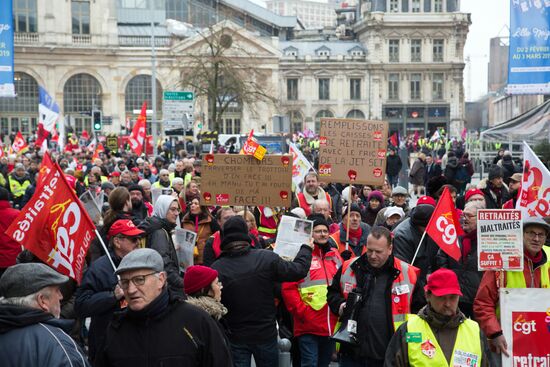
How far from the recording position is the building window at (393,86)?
77.5m

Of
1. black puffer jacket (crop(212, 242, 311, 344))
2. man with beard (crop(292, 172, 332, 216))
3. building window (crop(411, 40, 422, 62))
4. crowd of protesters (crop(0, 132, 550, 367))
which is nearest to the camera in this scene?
crowd of protesters (crop(0, 132, 550, 367))

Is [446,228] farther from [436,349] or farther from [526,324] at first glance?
Result: [436,349]

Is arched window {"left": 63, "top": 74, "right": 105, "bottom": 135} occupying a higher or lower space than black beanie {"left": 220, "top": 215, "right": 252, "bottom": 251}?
higher

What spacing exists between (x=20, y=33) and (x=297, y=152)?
5391cm

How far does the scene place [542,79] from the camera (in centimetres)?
1441

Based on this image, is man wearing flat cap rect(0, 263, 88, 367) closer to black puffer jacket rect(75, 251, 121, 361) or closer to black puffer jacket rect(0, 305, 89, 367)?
black puffer jacket rect(0, 305, 89, 367)

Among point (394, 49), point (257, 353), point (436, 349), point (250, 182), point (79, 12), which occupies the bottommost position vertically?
point (257, 353)

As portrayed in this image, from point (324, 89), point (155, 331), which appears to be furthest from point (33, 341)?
point (324, 89)

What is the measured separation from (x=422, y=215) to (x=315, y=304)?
1284 millimetres

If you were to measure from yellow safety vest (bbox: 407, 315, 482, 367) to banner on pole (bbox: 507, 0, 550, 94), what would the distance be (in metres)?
10.4

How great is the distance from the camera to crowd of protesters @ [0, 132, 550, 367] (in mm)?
4109

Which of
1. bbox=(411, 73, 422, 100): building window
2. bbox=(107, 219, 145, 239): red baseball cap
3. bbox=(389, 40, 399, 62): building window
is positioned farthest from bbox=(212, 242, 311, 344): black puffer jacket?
bbox=(389, 40, 399, 62): building window

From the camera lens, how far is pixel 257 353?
6289 mm

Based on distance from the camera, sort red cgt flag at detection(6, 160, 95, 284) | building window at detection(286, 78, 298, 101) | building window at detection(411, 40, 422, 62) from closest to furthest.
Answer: red cgt flag at detection(6, 160, 95, 284) < building window at detection(286, 78, 298, 101) < building window at detection(411, 40, 422, 62)
